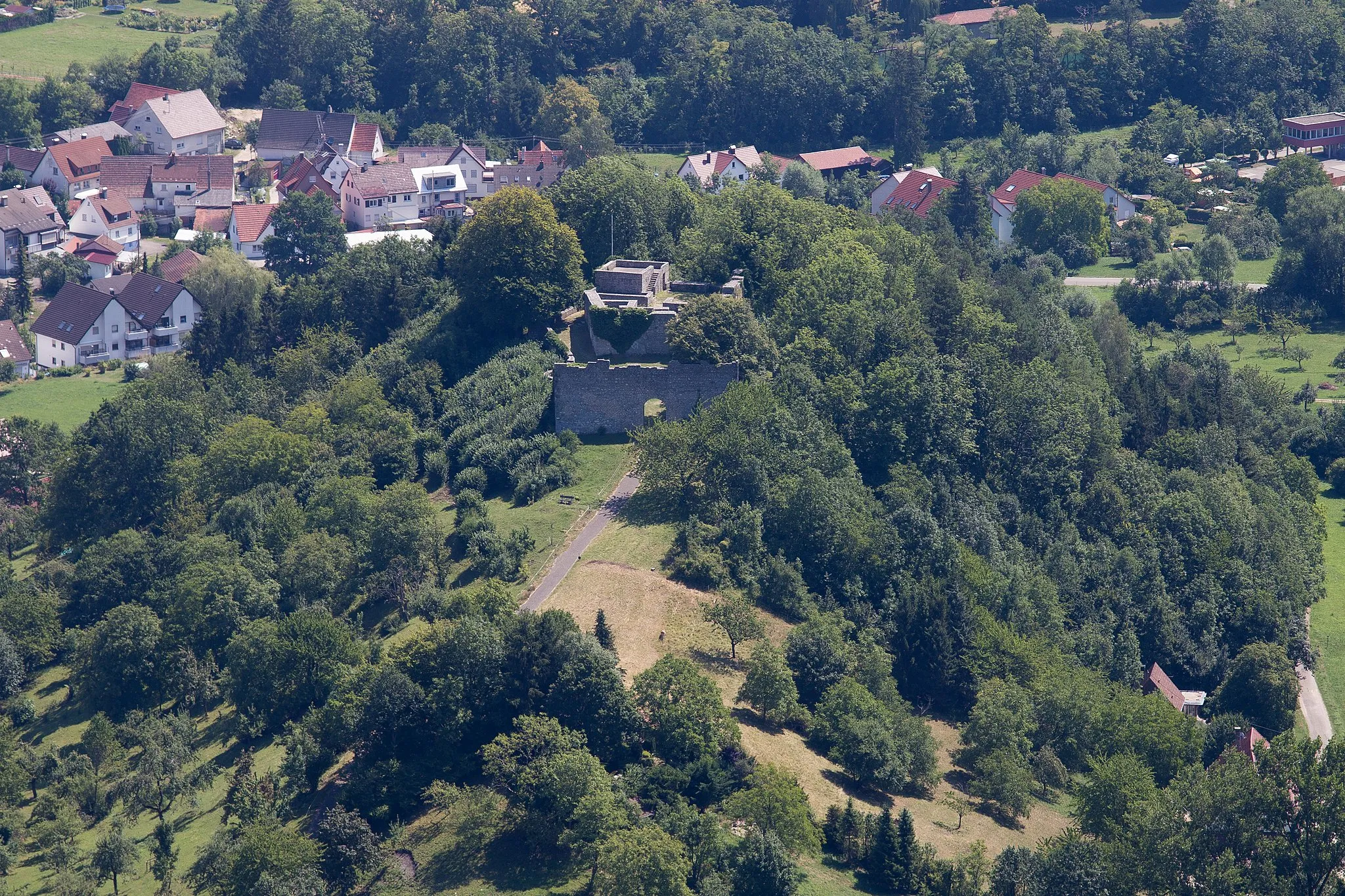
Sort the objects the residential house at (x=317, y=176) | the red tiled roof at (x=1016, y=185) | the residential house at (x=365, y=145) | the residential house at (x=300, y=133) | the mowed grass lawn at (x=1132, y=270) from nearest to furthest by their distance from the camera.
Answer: the mowed grass lawn at (x=1132, y=270)
the red tiled roof at (x=1016, y=185)
the residential house at (x=317, y=176)
the residential house at (x=365, y=145)
the residential house at (x=300, y=133)

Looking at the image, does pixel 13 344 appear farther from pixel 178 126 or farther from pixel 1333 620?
pixel 1333 620

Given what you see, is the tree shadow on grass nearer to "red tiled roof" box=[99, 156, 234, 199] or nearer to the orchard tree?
the orchard tree

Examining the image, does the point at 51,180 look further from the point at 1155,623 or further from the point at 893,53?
the point at 1155,623

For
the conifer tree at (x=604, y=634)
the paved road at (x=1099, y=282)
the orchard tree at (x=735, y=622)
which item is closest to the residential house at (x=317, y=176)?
the paved road at (x=1099, y=282)

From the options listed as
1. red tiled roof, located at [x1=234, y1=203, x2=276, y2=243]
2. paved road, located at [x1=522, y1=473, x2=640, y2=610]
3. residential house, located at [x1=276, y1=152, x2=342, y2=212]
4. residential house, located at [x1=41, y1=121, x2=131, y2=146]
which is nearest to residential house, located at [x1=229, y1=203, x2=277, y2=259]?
red tiled roof, located at [x1=234, y1=203, x2=276, y2=243]

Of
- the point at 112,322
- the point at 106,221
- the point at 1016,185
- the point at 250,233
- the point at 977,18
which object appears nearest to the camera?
the point at 112,322

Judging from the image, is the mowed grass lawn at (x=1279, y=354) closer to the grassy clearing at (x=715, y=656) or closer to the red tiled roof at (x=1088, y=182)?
the red tiled roof at (x=1088, y=182)

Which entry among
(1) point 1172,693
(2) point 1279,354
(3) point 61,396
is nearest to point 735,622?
(1) point 1172,693

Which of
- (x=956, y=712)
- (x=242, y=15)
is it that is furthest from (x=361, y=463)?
(x=242, y=15)
